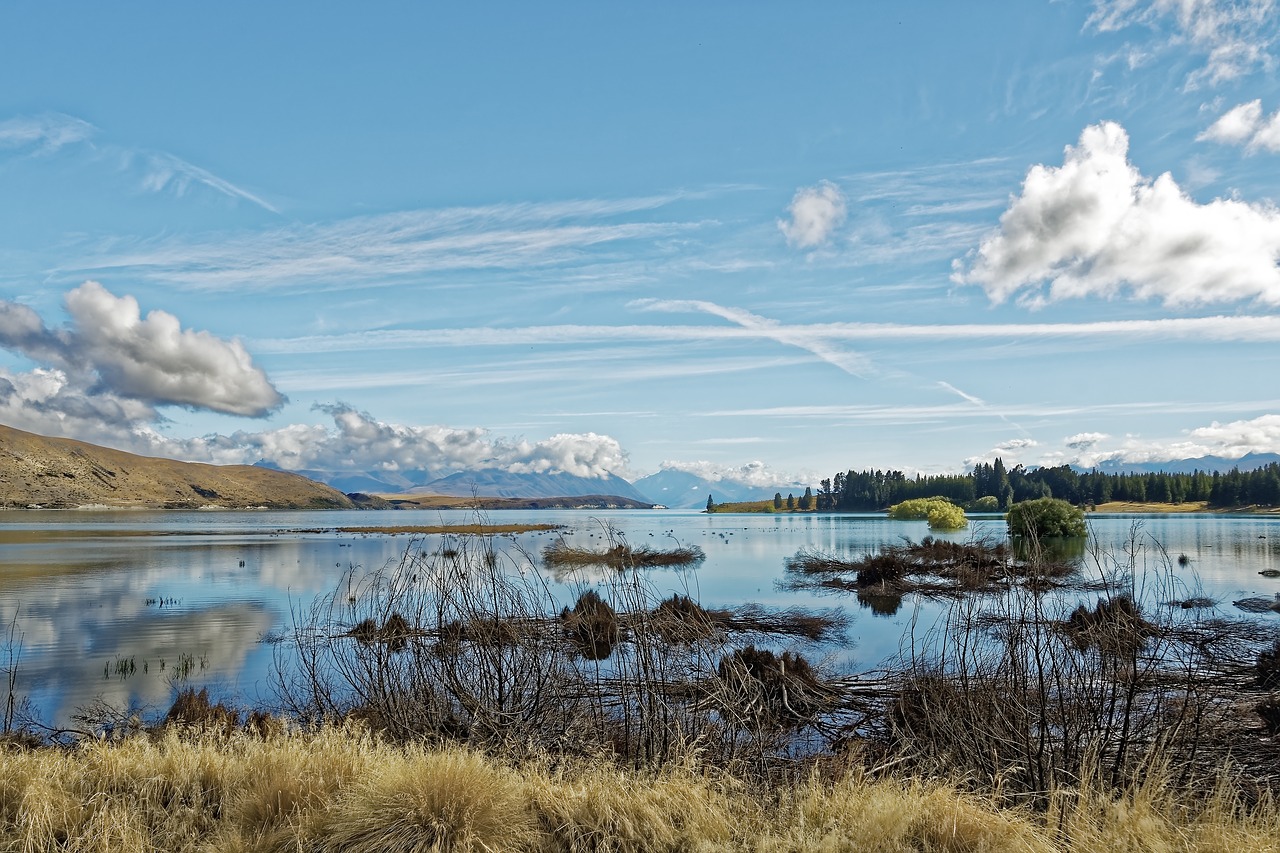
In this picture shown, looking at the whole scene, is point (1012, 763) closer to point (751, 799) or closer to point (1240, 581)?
point (751, 799)

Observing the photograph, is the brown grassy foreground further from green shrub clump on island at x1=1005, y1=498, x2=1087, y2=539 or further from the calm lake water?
green shrub clump on island at x1=1005, y1=498, x2=1087, y2=539

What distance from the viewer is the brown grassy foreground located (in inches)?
253

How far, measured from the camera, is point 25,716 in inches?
543

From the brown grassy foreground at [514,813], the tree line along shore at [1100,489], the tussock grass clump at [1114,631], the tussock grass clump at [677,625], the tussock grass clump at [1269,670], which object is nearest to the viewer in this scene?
the brown grassy foreground at [514,813]

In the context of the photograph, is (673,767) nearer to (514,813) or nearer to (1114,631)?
(514,813)

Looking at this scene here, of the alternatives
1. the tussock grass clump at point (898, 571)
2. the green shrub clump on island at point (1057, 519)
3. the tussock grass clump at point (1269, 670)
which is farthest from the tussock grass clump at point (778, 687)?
the green shrub clump on island at point (1057, 519)

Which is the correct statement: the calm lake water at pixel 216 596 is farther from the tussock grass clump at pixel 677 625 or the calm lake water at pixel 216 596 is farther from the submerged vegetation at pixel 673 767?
the submerged vegetation at pixel 673 767

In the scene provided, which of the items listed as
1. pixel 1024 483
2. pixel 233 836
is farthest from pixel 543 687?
pixel 1024 483

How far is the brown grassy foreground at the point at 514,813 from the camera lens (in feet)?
21.0

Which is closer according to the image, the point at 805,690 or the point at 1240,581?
the point at 805,690

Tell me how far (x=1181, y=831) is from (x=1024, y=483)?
17300 centimetres

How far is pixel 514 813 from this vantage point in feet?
23.0

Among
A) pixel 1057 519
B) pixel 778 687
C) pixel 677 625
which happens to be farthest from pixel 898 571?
pixel 1057 519

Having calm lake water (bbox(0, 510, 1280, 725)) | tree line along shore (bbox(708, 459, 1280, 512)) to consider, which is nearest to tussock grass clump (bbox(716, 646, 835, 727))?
calm lake water (bbox(0, 510, 1280, 725))
